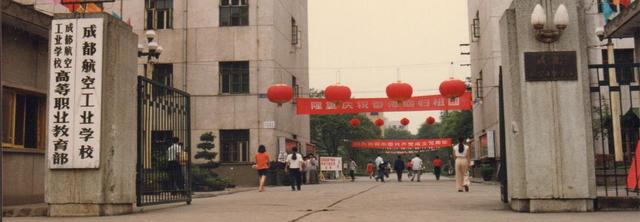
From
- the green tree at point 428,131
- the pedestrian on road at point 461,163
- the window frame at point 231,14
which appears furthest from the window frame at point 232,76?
the green tree at point 428,131

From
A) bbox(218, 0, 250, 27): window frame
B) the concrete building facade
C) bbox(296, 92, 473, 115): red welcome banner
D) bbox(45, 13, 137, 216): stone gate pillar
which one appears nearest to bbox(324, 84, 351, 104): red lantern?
bbox(296, 92, 473, 115): red welcome banner

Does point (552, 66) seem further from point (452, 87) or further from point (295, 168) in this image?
point (295, 168)

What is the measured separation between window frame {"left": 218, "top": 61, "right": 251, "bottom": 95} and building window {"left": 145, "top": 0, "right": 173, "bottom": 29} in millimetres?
3049

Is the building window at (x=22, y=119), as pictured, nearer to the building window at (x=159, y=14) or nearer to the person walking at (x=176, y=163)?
the person walking at (x=176, y=163)

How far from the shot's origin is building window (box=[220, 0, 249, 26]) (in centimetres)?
2800

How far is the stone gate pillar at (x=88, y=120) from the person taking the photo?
31.3ft

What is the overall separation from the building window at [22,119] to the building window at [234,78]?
1465 cm

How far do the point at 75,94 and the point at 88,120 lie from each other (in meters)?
0.45

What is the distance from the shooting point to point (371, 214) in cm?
899

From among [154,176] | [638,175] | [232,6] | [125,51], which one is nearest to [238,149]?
[232,6]

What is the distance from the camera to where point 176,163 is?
529 inches

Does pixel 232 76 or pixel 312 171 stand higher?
pixel 232 76

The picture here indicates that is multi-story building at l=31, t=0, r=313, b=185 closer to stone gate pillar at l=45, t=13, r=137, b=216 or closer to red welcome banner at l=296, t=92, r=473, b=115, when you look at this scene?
red welcome banner at l=296, t=92, r=473, b=115

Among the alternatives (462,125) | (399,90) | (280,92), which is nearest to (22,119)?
(280,92)
